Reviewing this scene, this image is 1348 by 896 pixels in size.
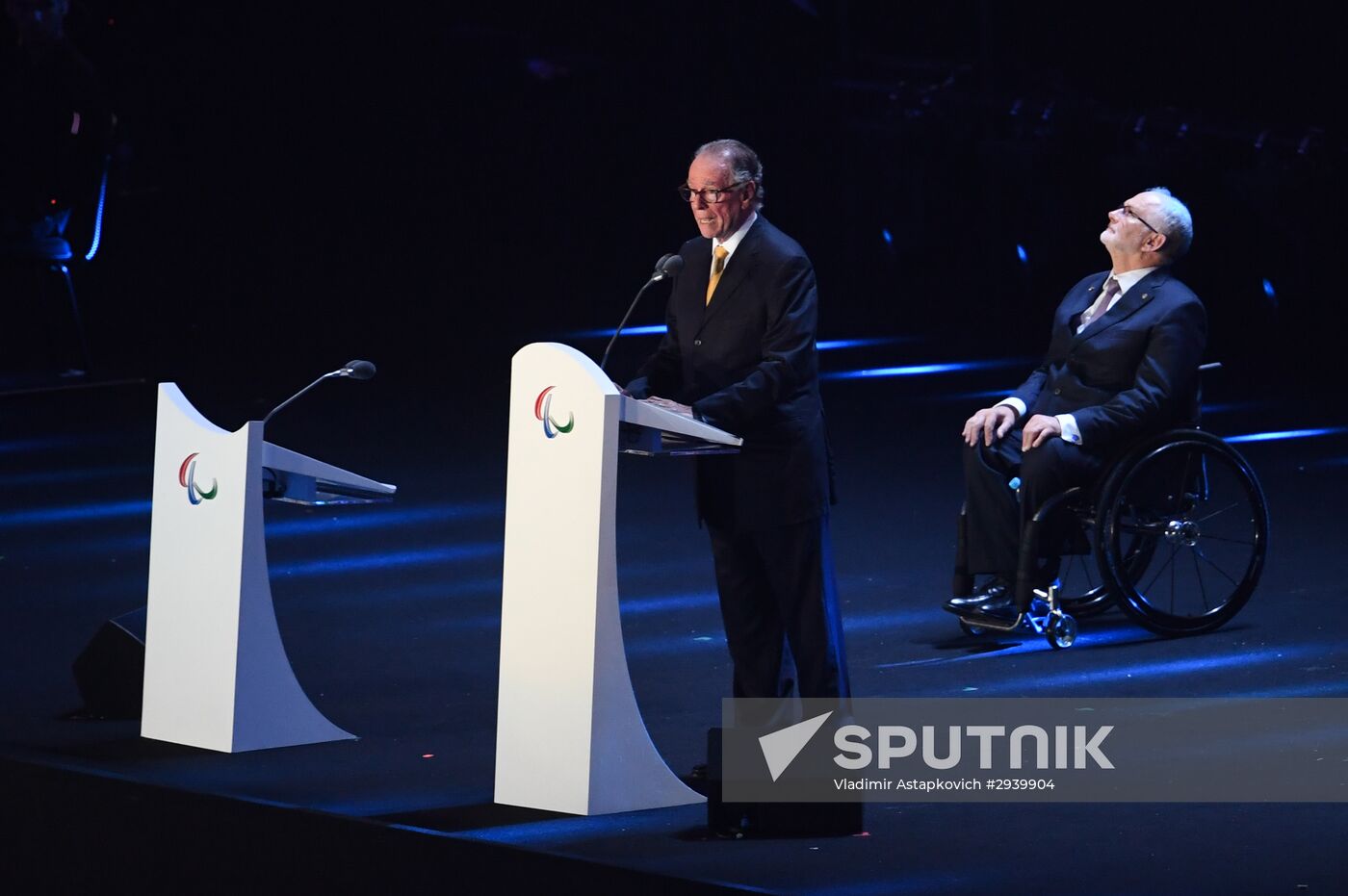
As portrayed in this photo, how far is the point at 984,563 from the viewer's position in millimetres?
5973

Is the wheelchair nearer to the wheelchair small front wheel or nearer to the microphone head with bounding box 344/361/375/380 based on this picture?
the wheelchair small front wheel

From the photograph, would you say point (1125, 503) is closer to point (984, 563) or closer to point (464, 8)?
point (984, 563)

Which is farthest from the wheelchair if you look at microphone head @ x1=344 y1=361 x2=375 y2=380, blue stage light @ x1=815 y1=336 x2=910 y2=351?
blue stage light @ x1=815 y1=336 x2=910 y2=351

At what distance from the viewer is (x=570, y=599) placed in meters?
4.35

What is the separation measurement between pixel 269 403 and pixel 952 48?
293 inches

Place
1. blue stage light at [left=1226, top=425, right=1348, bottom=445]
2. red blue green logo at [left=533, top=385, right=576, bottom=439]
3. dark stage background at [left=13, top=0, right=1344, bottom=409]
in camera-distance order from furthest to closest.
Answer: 1. dark stage background at [left=13, top=0, right=1344, bottom=409]
2. blue stage light at [left=1226, top=425, right=1348, bottom=445]
3. red blue green logo at [left=533, top=385, right=576, bottom=439]

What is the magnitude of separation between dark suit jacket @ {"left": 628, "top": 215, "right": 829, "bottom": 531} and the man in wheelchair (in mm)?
1397

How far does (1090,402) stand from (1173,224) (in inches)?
20.6

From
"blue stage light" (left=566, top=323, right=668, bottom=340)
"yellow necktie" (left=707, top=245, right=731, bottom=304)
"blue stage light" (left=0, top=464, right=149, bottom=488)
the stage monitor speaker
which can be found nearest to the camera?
"yellow necktie" (left=707, top=245, right=731, bottom=304)

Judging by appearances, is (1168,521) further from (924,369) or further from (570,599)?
(924,369)

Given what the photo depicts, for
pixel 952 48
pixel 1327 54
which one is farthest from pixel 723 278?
pixel 952 48

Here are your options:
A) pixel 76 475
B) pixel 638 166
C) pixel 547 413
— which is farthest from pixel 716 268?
pixel 638 166

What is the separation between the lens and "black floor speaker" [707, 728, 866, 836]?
423 centimetres

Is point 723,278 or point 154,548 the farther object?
point 154,548
